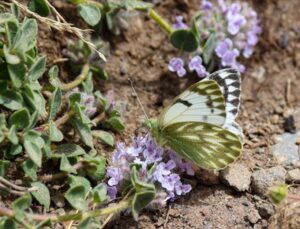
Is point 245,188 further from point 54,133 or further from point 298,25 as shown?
point 298,25

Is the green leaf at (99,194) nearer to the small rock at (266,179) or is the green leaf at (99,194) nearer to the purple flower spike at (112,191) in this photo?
the purple flower spike at (112,191)

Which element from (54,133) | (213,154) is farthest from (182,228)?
(54,133)

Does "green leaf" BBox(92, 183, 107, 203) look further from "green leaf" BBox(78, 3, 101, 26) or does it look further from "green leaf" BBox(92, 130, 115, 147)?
"green leaf" BBox(78, 3, 101, 26)

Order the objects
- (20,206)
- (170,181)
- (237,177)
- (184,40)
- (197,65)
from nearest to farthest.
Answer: (20,206)
(170,181)
(237,177)
(184,40)
(197,65)

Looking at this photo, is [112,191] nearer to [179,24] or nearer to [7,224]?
[7,224]

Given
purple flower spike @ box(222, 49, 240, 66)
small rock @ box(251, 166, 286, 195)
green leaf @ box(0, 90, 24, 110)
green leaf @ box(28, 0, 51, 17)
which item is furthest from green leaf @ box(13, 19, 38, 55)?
purple flower spike @ box(222, 49, 240, 66)

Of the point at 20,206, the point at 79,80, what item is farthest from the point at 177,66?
the point at 20,206

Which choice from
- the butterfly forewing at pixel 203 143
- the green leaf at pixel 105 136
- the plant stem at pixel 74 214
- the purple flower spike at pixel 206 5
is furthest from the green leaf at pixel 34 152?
the purple flower spike at pixel 206 5

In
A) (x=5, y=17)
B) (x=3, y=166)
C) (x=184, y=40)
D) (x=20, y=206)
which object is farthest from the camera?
(x=184, y=40)
